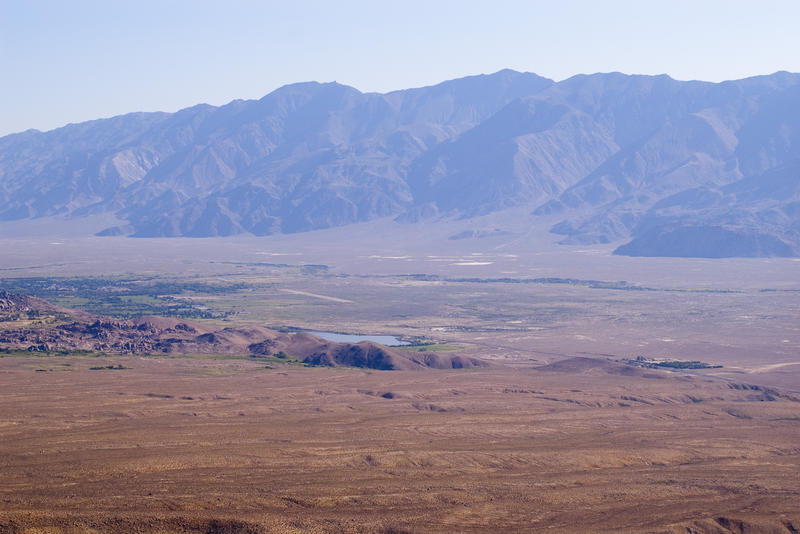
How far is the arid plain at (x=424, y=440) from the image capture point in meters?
35.6

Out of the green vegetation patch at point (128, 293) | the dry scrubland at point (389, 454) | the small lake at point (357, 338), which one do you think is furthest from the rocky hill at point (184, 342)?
the green vegetation patch at point (128, 293)

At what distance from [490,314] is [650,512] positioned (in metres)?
80.3

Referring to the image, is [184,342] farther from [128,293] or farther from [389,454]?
[128,293]

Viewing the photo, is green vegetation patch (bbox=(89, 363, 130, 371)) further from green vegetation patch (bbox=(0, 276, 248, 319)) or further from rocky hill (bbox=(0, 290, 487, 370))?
green vegetation patch (bbox=(0, 276, 248, 319))

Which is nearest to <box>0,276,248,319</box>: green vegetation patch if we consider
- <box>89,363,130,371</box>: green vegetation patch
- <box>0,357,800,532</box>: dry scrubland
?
<box>89,363,130,371</box>: green vegetation patch

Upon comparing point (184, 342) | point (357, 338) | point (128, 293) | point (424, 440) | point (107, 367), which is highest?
point (128, 293)

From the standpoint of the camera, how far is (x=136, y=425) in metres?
47.9

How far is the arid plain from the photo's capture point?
35562 mm

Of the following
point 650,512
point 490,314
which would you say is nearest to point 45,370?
point 650,512

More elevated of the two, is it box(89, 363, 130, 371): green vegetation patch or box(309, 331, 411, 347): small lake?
box(89, 363, 130, 371): green vegetation patch

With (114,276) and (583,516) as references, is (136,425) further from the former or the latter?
(114,276)

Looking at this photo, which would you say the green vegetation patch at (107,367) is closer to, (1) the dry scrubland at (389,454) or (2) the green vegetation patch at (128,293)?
(1) the dry scrubland at (389,454)

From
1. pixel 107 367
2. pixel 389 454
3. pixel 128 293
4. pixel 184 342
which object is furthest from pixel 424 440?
pixel 128 293

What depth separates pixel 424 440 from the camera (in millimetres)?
46969
